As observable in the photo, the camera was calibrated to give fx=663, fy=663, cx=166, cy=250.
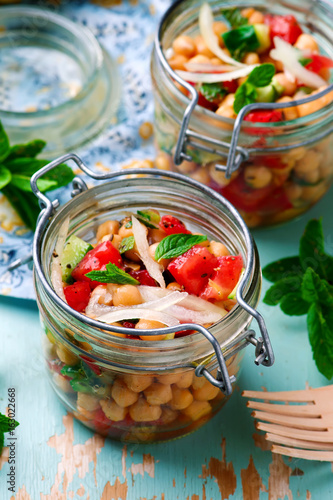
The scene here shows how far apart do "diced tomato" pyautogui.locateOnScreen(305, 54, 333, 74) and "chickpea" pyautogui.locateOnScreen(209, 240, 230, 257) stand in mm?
644

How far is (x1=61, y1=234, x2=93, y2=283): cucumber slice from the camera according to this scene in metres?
1.39

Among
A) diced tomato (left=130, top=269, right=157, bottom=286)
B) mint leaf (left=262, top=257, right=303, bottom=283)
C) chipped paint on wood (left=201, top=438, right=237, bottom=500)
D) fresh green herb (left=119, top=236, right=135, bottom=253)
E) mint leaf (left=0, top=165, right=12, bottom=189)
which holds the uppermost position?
fresh green herb (left=119, top=236, right=135, bottom=253)

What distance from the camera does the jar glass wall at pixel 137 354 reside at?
123 cm

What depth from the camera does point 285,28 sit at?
184 cm

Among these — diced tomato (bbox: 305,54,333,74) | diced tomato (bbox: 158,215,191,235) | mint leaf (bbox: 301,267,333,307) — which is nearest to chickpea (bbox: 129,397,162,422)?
diced tomato (bbox: 158,215,191,235)

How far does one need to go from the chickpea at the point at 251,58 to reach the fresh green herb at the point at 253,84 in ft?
0.44

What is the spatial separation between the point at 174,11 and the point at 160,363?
1053mm

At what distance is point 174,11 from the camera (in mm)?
1827

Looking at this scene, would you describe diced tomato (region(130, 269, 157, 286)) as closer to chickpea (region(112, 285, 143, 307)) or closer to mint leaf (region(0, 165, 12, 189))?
chickpea (region(112, 285, 143, 307))

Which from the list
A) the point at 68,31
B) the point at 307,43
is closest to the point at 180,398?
the point at 307,43

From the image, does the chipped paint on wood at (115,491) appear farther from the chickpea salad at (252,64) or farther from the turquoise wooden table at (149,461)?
the chickpea salad at (252,64)

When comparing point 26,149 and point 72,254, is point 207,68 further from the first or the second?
point 72,254

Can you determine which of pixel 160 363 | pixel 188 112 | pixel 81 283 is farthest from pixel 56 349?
pixel 188 112

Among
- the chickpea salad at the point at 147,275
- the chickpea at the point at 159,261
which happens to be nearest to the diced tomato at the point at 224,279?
the chickpea salad at the point at 147,275
